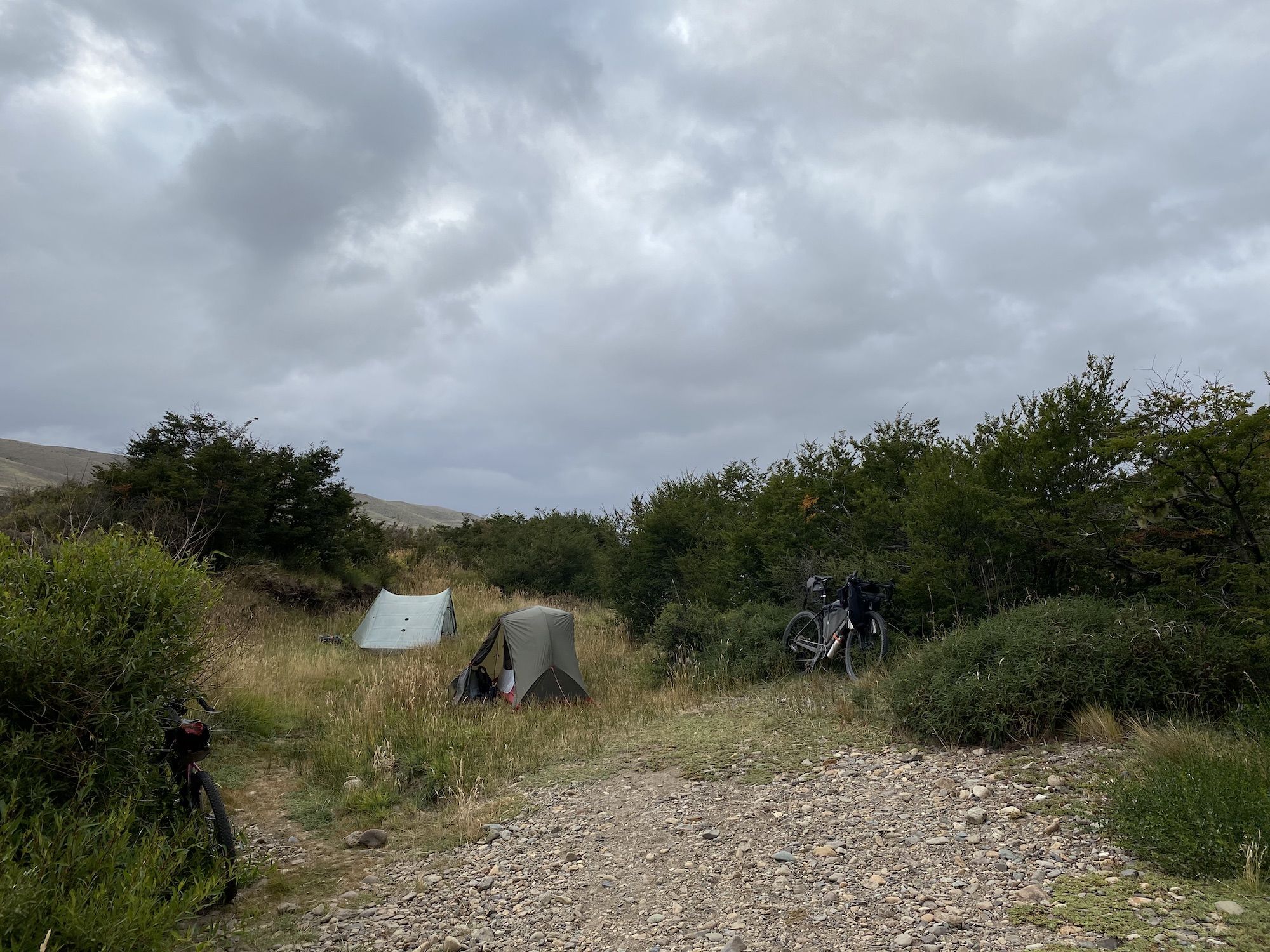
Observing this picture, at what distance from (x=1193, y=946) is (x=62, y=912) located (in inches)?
185

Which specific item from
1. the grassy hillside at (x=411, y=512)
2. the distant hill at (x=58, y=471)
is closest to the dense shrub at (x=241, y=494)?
the distant hill at (x=58, y=471)

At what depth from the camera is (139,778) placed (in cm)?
420

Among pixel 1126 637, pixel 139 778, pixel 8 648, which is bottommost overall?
pixel 139 778

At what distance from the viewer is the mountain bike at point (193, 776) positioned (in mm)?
4594

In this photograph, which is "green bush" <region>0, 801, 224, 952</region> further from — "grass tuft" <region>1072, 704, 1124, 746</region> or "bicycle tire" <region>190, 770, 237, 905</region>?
"grass tuft" <region>1072, 704, 1124, 746</region>

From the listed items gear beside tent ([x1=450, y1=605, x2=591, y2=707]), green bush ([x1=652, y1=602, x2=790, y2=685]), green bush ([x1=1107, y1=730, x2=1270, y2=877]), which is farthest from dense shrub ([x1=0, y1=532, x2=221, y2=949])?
green bush ([x1=652, y1=602, x2=790, y2=685])

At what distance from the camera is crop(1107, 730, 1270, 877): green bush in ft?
12.5

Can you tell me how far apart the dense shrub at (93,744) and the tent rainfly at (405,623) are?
10.5 meters

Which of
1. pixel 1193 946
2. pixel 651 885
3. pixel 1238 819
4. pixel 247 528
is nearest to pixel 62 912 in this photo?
pixel 651 885

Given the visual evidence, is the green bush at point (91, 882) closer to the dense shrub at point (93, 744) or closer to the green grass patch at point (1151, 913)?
the dense shrub at point (93, 744)

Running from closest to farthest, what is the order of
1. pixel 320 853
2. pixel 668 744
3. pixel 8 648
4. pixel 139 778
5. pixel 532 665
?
pixel 8 648, pixel 139 778, pixel 320 853, pixel 668 744, pixel 532 665

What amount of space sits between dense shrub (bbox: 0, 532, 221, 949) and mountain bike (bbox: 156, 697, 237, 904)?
89 millimetres

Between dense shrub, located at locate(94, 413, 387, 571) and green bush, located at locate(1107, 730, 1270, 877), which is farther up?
dense shrub, located at locate(94, 413, 387, 571)

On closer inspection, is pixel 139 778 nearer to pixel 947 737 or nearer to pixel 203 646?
pixel 203 646
